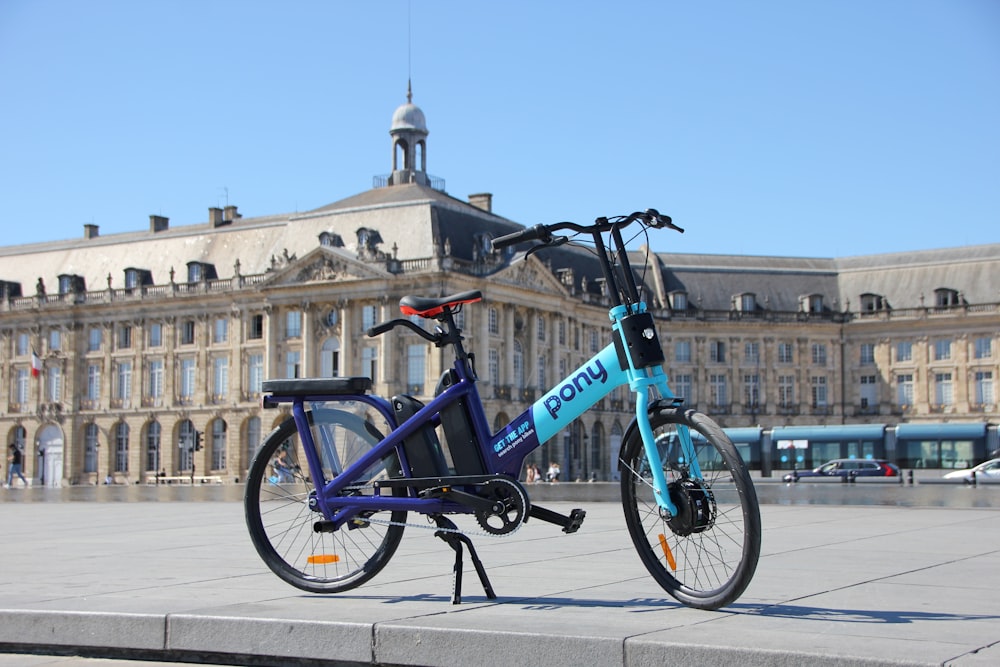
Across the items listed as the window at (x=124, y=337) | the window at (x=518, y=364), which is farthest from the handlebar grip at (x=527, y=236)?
the window at (x=124, y=337)

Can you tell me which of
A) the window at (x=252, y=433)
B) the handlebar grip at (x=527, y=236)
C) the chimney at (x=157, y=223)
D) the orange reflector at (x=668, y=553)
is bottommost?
the window at (x=252, y=433)

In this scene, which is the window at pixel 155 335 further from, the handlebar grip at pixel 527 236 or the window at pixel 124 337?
the handlebar grip at pixel 527 236

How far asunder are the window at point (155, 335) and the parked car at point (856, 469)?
1470 inches

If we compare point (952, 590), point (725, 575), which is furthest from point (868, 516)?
point (725, 575)

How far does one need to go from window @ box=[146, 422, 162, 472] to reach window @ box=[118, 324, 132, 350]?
16.8ft

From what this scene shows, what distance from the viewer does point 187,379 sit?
7594 centimetres

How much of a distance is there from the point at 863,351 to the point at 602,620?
8666 cm

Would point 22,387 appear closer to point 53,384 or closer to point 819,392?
point 53,384

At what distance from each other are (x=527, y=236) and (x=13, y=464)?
223 ft

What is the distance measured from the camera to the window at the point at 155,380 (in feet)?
252

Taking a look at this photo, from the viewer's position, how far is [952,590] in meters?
7.55

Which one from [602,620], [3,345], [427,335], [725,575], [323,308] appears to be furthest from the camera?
[3,345]

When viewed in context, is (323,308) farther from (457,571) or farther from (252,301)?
(457,571)

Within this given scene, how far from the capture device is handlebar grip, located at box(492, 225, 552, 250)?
7.22m
